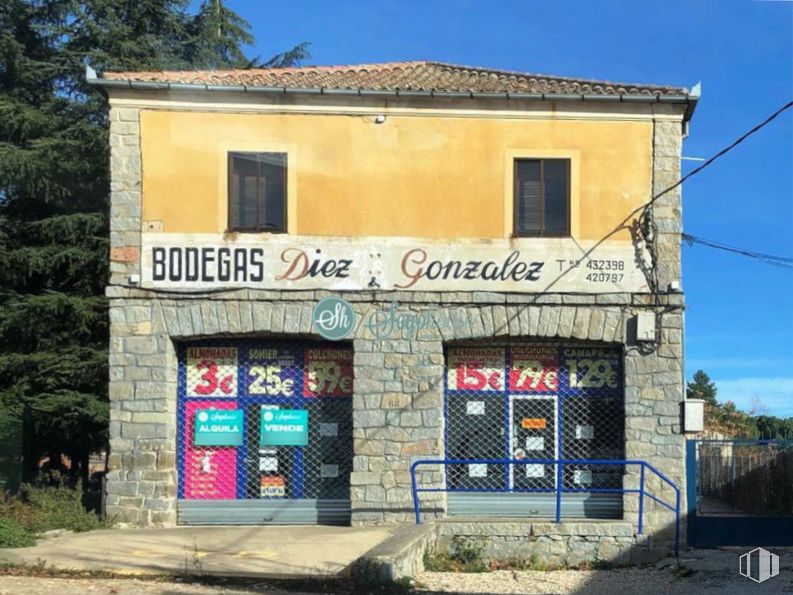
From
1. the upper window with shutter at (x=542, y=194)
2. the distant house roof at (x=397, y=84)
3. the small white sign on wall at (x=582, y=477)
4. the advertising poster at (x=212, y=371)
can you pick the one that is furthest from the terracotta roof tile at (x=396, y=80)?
the small white sign on wall at (x=582, y=477)

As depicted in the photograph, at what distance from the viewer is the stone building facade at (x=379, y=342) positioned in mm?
12938

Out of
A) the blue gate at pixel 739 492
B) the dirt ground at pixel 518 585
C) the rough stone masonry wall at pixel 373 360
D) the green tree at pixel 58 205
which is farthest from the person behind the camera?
the green tree at pixel 58 205

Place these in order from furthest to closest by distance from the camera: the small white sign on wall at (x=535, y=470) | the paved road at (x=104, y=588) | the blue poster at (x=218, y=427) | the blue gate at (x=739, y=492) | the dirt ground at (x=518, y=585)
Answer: the small white sign on wall at (x=535, y=470) → the blue poster at (x=218, y=427) → the blue gate at (x=739, y=492) → the dirt ground at (x=518, y=585) → the paved road at (x=104, y=588)

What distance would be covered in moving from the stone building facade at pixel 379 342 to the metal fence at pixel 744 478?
2.40ft

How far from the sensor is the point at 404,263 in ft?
43.5

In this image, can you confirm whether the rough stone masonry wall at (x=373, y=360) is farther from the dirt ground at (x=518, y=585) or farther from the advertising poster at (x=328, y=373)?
the dirt ground at (x=518, y=585)

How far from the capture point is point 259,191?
527 inches

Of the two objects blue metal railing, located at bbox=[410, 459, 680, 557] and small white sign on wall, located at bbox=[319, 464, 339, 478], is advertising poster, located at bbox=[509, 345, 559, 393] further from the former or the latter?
small white sign on wall, located at bbox=[319, 464, 339, 478]

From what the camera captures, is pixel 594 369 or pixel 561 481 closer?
pixel 561 481

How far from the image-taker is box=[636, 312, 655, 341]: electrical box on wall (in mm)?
13055

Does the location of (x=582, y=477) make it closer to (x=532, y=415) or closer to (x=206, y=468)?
(x=532, y=415)

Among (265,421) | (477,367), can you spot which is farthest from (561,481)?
(265,421)

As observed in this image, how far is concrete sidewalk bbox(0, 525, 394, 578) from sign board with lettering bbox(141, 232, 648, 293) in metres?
3.52

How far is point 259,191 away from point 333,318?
7.30 ft
